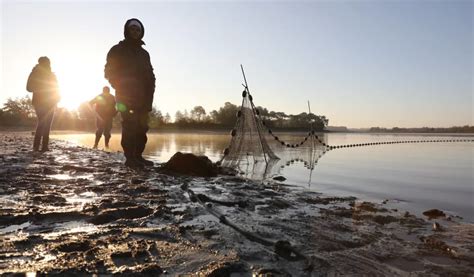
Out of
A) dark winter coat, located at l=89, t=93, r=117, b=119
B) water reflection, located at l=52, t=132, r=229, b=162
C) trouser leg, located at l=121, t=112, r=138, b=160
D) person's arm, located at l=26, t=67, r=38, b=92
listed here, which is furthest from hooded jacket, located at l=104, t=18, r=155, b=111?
dark winter coat, located at l=89, t=93, r=117, b=119

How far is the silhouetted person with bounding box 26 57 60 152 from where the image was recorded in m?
10.6

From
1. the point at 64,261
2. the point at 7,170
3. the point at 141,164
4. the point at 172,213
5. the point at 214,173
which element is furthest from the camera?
the point at 141,164

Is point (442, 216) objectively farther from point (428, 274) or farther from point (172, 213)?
point (172, 213)

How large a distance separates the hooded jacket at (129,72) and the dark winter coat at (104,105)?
8440 millimetres

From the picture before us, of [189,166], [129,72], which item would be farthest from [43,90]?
[189,166]

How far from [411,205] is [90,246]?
4.60m

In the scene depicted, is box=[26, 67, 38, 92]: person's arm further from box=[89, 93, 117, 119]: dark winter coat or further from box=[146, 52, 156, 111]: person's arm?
box=[89, 93, 117, 119]: dark winter coat

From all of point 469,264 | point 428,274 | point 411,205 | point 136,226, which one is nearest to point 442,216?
point 411,205

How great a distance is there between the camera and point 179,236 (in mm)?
2945

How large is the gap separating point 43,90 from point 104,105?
554 cm

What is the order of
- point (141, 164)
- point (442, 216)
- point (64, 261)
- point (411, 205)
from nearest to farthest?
point (64, 261) → point (442, 216) → point (411, 205) → point (141, 164)

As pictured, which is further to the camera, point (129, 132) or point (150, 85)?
point (150, 85)

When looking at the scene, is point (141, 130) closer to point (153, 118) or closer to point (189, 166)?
point (189, 166)

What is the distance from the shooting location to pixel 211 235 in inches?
119
